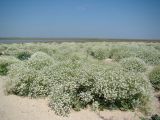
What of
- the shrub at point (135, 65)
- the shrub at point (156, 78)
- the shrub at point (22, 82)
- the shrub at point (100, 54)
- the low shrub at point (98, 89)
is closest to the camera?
the low shrub at point (98, 89)

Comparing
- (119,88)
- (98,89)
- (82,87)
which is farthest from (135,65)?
(98,89)

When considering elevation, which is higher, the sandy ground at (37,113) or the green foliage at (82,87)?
the green foliage at (82,87)

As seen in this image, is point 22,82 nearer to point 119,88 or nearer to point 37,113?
point 37,113

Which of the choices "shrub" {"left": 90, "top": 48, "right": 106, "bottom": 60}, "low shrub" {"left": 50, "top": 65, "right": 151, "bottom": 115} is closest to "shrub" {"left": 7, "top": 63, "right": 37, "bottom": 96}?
"low shrub" {"left": 50, "top": 65, "right": 151, "bottom": 115}

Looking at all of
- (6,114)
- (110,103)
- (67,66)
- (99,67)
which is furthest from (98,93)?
(6,114)

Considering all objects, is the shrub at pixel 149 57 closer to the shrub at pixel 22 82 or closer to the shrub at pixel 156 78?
the shrub at pixel 156 78

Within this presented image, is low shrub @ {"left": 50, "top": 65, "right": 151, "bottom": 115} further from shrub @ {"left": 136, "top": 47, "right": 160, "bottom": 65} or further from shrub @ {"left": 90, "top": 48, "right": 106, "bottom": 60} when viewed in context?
shrub @ {"left": 90, "top": 48, "right": 106, "bottom": 60}

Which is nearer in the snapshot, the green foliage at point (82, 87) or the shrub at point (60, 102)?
the shrub at point (60, 102)

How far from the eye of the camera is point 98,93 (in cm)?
838

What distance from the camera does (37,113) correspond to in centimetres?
782

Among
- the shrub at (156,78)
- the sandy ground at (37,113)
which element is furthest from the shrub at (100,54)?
the sandy ground at (37,113)

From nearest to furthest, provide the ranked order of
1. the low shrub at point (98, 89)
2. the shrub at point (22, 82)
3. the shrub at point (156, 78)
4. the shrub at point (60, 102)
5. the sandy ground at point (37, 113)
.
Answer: the sandy ground at point (37, 113), the shrub at point (60, 102), the low shrub at point (98, 89), the shrub at point (22, 82), the shrub at point (156, 78)

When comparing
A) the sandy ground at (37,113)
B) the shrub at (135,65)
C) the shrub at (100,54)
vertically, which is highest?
the shrub at (135,65)

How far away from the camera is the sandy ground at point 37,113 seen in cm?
755
